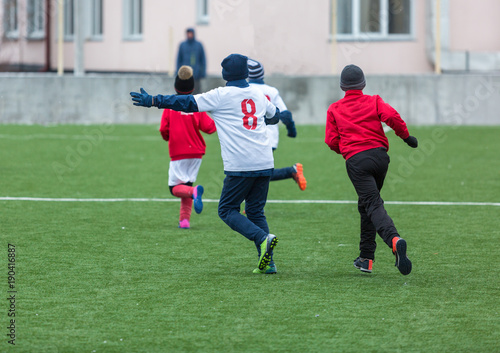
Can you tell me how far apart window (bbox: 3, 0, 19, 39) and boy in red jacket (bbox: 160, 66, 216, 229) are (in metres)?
25.2

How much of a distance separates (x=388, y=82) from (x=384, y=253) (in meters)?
13.9

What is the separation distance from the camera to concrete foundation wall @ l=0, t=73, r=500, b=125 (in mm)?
21453

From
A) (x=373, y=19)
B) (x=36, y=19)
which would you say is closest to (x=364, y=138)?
(x=373, y=19)

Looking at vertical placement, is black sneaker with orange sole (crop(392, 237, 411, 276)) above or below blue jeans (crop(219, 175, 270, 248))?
below

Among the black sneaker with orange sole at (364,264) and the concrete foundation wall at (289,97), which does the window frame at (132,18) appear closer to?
the concrete foundation wall at (289,97)

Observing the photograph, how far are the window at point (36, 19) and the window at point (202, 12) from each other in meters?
7.24

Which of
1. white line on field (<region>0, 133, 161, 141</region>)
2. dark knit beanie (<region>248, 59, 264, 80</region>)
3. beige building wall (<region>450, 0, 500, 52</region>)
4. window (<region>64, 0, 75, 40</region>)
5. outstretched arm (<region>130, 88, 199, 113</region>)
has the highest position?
window (<region>64, 0, 75, 40</region>)

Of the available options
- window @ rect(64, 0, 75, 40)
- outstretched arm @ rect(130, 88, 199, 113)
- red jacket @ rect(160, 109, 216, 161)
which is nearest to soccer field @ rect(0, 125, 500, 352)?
red jacket @ rect(160, 109, 216, 161)

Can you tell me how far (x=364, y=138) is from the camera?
23.4ft

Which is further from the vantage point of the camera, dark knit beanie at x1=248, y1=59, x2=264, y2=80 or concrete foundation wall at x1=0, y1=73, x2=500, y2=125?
concrete foundation wall at x1=0, y1=73, x2=500, y2=125

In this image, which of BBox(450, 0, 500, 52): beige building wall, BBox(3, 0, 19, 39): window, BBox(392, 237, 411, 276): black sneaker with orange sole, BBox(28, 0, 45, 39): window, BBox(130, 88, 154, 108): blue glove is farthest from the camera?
BBox(3, 0, 19, 39): window

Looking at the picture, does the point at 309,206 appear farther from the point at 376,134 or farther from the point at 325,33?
the point at 325,33

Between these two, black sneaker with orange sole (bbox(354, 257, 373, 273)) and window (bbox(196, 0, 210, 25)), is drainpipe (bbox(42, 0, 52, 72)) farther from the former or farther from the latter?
black sneaker with orange sole (bbox(354, 257, 373, 273))

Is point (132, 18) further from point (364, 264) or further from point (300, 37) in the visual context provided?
point (364, 264)
